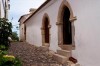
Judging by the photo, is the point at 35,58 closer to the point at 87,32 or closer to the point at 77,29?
the point at 77,29

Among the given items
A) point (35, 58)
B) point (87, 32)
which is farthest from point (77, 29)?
point (35, 58)

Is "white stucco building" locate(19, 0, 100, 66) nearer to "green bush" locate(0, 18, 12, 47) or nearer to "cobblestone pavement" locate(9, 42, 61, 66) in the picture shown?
"cobblestone pavement" locate(9, 42, 61, 66)

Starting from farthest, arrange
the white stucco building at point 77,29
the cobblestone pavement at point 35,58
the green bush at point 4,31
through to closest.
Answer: the green bush at point 4,31
the cobblestone pavement at point 35,58
the white stucco building at point 77,29

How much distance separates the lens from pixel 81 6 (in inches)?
346

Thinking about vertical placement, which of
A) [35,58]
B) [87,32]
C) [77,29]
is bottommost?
[35,58]

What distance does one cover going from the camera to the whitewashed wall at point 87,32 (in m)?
7.46

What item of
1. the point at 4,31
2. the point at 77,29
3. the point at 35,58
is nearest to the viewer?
the point at 77,29

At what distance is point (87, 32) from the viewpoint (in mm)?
8234

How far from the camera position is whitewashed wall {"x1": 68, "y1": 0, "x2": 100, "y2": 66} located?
7463 mm

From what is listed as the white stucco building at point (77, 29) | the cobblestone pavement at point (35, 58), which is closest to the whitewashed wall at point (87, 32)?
the white stucco building at point (77, 29)

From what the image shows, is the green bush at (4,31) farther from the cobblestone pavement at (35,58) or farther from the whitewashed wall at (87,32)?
the whitewashed wall at (87,32)

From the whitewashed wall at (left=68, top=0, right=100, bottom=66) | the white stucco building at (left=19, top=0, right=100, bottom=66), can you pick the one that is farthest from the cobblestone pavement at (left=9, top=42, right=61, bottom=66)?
the whitewashed wall at (left=68, top=0, right=100, bottom=66)

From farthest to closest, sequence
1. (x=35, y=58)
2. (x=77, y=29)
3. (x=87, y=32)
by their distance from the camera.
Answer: (x=35, y=58) → (x=77, y=29) → (x=87, y=32)

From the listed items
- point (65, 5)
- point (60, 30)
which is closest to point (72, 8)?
point (65, 5)
